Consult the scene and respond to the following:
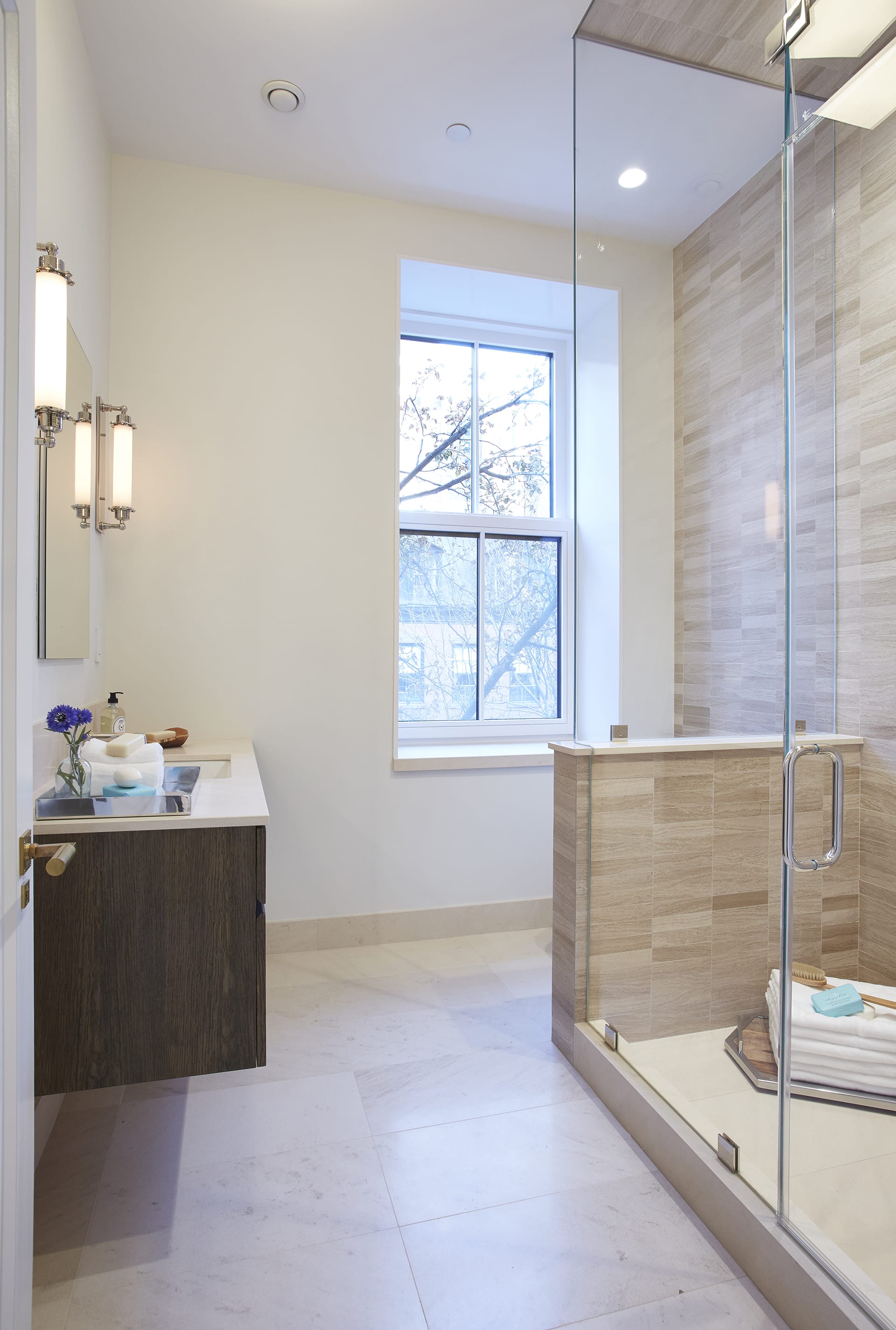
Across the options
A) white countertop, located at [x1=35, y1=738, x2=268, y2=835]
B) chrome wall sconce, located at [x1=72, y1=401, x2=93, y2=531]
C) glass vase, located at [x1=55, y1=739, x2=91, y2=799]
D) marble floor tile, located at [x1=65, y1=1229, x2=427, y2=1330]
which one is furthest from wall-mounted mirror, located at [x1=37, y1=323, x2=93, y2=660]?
marble floor tile, located at [x1=65, y1=1229, x2=427, y2=1330]

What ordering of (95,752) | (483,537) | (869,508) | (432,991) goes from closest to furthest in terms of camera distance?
1. (869,508)
2. (95,752)
3. (432,991)
4. (483,537)

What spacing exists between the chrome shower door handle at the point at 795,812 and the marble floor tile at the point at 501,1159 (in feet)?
2.67

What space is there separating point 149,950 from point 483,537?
241 cm

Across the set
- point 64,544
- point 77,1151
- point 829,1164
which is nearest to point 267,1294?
point 77,1151

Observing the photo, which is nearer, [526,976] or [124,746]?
[124,746]

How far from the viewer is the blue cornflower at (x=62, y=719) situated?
157 centimetres

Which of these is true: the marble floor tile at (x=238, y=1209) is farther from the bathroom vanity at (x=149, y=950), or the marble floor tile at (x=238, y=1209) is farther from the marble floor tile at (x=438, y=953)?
the marble floor tile at (x=438, y=953)

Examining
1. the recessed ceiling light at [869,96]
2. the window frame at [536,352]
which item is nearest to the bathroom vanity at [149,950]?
the recessed ceiling light at [869,96]

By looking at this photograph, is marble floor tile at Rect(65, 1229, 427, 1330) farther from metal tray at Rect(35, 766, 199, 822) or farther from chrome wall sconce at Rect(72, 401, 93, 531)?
chrome wall sconce at Rect(72, 401, 93, 531)

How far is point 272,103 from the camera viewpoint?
93.0 inches

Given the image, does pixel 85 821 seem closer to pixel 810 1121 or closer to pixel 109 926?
pixel 109 926

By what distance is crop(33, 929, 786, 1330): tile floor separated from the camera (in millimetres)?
1262

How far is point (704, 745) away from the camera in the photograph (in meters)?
1.78

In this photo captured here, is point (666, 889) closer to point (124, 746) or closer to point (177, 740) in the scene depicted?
point (124, 746)
